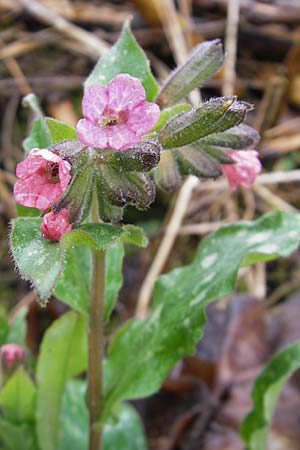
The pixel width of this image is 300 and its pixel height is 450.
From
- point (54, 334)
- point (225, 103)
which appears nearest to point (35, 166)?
point (225, 103)

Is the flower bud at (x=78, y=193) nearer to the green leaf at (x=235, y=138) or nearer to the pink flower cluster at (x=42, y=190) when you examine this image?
Result: the pink flower cluster at (x=42, y=190)

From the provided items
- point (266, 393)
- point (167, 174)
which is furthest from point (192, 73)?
point (266, 393)

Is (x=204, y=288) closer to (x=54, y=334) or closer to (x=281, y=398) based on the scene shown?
(x=54, y=334)

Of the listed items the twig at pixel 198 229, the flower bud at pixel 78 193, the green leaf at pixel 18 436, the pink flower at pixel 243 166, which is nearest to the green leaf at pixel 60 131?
the flower bud at pixel 78 193

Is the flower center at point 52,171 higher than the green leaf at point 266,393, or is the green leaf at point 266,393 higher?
the flower center at point 52,171

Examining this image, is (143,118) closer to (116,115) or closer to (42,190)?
(116,115)

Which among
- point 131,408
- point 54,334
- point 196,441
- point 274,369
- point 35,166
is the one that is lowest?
point 196,441

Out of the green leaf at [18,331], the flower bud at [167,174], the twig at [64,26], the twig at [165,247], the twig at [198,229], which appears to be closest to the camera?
the flower bud at [167,174]
